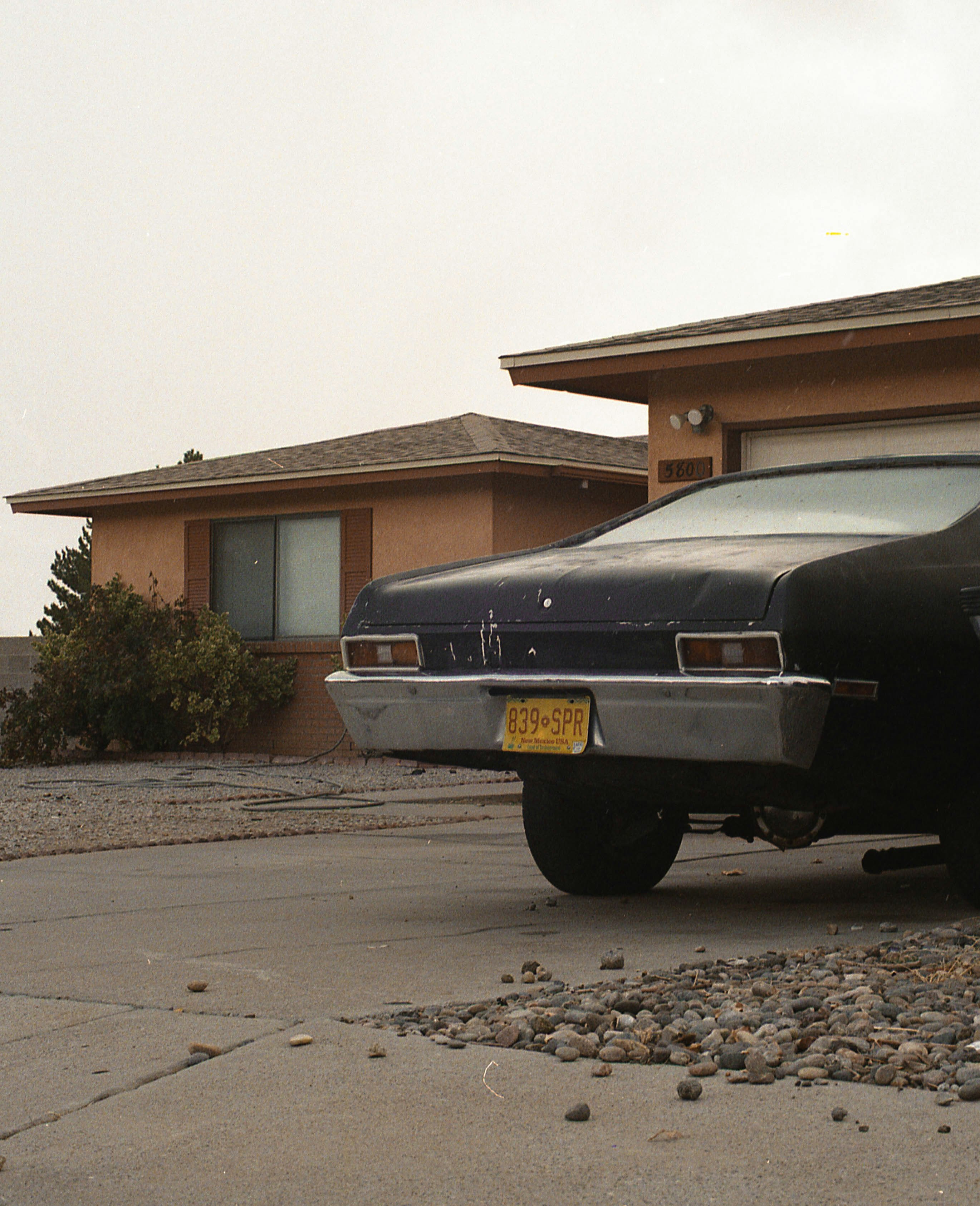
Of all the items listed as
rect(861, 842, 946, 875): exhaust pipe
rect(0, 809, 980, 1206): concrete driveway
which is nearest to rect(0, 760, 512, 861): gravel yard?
rect(0, 809, 980, 1206): concrete driveway

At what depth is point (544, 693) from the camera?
5.27 meters

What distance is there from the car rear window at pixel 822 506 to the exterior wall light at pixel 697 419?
5.77 m

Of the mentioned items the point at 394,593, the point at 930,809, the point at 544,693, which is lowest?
the point at 930,809

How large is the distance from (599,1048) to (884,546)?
216 cm

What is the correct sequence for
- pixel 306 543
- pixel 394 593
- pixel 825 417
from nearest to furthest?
pixel 394 593, pixel 825 417, pixel 306 543

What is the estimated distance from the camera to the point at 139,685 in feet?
59.2

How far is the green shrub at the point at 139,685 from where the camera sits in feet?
57.8

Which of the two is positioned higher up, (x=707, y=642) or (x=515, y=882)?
(x=707, y=642)

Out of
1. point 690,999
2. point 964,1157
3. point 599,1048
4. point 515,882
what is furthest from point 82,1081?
point 515,882

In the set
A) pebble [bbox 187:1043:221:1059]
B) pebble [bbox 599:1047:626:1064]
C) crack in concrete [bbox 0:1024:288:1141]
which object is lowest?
crack in concrete [bbox 0:1024:288:1141]

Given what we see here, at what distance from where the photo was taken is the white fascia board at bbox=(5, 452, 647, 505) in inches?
635

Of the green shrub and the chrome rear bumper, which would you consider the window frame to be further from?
the chrome rear bumper

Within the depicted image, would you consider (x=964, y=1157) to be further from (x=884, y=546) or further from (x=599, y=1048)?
(x=884, y=546)

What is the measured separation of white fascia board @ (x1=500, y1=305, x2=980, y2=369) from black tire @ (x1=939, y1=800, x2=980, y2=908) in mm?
5823
